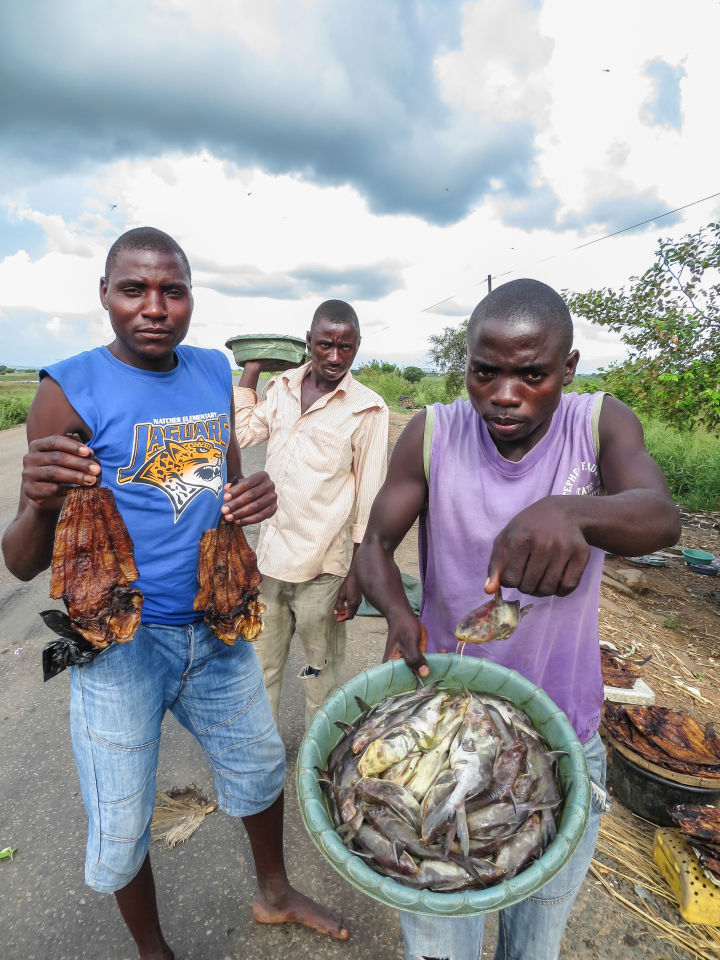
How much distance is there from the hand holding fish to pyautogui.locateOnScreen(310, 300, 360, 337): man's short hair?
7.76 feet

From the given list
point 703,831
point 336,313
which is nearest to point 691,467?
point 703,831

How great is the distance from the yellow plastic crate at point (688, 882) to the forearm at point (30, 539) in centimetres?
317

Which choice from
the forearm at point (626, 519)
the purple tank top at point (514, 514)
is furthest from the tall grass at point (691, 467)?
the forearm at point (626, 519)

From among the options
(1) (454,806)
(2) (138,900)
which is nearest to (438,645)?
(1) (454,806)

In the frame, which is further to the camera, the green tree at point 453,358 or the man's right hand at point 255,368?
the green tree at point 453,358

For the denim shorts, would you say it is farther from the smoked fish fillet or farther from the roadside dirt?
the roadside dirt

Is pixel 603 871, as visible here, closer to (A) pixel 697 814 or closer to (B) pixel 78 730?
(A) pixel 697 814

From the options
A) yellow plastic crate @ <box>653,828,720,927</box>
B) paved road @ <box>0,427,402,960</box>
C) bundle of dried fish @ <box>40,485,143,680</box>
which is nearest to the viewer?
bundle of dried fish @ <box>40,485,143,680</box>

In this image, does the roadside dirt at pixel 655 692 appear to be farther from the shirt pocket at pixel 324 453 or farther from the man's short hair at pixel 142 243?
the man's short hair at pixel 142 243

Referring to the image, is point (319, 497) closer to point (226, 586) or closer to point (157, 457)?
point (226, 586)

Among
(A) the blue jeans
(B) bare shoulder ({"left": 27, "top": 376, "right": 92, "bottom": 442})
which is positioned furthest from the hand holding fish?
(B) bare shoulder ({"left": 27, "top": 376, "right": 92, "bottom": 442})

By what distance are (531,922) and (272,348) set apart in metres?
3.59

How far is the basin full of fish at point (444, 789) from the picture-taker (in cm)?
134

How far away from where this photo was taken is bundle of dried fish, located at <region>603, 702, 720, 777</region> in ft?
10.3
